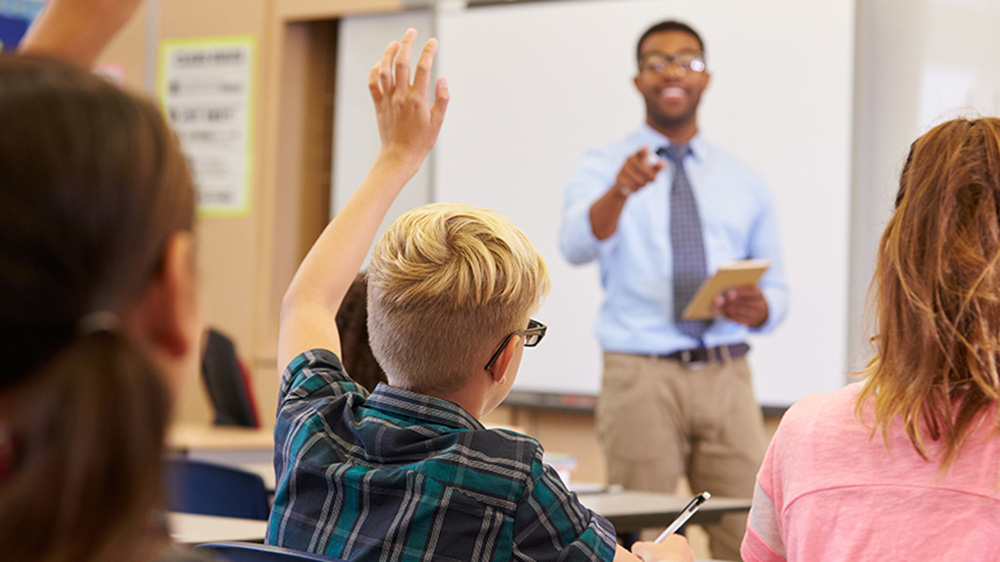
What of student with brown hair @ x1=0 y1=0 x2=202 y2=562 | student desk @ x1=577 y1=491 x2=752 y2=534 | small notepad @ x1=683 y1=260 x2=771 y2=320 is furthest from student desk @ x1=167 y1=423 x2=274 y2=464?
student with brown hair @ x1=0 y1=0 x2=202 y2=562

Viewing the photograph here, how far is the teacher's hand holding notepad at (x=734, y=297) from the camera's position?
9.60 ft

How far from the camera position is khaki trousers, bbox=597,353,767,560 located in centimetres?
303

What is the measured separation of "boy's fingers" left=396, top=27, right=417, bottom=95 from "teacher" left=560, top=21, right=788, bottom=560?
178 centimetres

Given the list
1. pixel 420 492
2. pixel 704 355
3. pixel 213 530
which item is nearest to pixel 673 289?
pixel 704 355

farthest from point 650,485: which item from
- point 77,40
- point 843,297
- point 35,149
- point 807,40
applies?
point 35,149

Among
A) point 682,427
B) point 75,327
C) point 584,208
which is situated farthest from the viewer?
point 584,208

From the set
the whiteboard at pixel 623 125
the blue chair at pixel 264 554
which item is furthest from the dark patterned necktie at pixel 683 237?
the blue chair at pixel 264 554

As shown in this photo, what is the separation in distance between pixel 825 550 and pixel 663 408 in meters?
1.97

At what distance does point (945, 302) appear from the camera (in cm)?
106

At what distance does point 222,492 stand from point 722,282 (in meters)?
1.57

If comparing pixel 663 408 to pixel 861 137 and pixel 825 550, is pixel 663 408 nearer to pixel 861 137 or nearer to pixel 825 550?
pixel 861 137

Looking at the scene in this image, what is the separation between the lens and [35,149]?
0.49 m

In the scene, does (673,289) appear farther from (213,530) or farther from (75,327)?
(75,327)

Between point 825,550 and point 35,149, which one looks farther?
point 825,550
